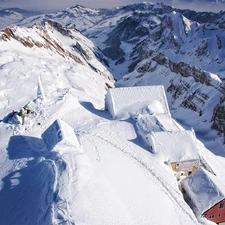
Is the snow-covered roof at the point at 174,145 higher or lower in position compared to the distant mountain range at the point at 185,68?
higher

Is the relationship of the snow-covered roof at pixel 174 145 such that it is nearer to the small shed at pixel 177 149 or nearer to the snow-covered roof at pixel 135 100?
the small shed at pixel 177 149

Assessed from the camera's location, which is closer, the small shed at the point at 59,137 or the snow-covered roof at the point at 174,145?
the small shed at the point at 59,137

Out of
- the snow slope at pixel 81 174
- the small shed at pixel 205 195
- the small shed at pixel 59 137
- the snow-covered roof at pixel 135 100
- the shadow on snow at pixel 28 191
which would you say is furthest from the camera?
the snow-covered roof at pixel 135 100

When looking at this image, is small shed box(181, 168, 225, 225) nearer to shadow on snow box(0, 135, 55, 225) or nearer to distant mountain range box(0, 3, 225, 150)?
shadow on snow box(0, 135, 55, 225)

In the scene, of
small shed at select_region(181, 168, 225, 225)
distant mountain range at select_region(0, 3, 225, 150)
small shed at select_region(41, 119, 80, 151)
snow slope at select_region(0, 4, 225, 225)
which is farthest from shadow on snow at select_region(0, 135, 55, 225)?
distant mountain range at select_region(0, 3, 225, 150)

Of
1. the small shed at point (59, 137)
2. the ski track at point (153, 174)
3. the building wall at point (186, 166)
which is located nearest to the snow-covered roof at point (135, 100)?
the ski track at point (153, 174)

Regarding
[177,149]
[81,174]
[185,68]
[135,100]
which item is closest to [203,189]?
[177,149]

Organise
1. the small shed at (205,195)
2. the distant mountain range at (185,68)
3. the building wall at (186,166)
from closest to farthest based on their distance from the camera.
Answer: the small shed at (205,195), the building wall at (186,166), the distant mountain range at (185,68)

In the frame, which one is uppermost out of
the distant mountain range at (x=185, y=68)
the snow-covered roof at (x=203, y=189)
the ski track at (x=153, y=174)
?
the ski track at (x=153, y=174)
